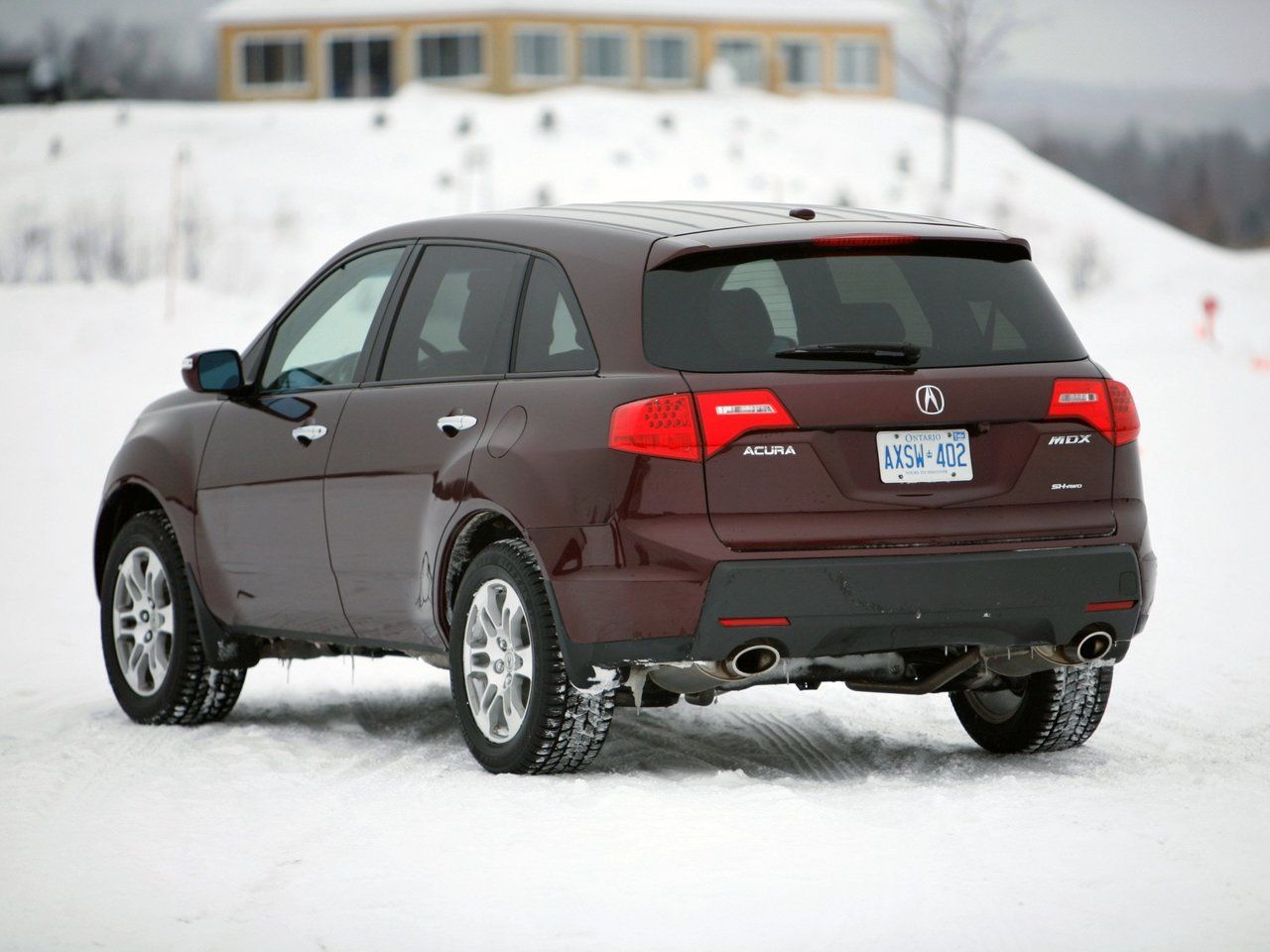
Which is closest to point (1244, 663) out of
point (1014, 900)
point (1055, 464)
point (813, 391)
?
point (1055, 464)

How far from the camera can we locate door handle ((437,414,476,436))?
698cm

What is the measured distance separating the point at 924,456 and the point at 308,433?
8.23 feet

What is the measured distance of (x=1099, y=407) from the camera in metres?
6.74

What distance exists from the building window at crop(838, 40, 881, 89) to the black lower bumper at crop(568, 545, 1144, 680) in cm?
7154

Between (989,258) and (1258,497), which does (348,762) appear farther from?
(1258,497)

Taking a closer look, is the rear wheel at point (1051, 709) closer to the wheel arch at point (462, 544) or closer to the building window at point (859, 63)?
the wheel arch at point (462, 544)

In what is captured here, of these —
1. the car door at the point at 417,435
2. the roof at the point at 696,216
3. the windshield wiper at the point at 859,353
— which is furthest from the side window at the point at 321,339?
the windshield wiper at the point at 859,353

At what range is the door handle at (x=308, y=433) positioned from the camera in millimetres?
7793

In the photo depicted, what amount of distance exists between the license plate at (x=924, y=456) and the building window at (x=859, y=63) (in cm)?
7163

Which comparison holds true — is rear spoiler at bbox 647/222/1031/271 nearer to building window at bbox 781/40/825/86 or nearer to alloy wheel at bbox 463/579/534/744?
alloy wheel at bbox 463/579/534/744

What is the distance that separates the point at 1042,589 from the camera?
655 centimetres

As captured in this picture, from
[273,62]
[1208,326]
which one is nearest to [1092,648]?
[1208,326]

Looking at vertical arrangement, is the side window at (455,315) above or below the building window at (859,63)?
below

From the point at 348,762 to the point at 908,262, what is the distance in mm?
2614
